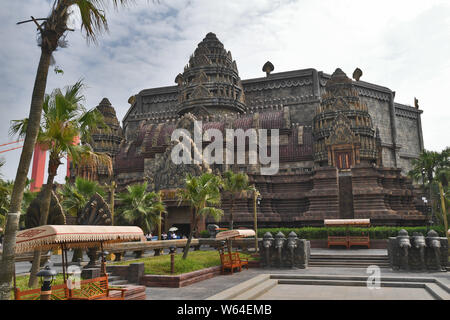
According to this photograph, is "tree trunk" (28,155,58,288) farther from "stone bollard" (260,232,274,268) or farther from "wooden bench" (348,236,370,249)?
"wooden bench" (348,236,370,249)

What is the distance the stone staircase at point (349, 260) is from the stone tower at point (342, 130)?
67.6ft

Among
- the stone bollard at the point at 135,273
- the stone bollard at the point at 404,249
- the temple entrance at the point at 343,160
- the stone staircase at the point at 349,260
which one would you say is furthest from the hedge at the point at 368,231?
the stone bollard at the point at 135,273

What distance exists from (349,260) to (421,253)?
14.4 feet

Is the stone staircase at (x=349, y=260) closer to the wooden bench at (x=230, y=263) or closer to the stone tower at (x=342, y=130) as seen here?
the wooden bench at (x=230, y=263)

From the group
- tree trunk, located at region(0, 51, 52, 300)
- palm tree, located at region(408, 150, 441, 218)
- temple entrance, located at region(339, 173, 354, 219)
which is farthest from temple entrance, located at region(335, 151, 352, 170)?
tree trunk, located at region(0, 51, 52, 300)

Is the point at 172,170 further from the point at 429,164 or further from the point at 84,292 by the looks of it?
the point at 84,292

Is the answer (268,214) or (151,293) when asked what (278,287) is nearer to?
(151,293)

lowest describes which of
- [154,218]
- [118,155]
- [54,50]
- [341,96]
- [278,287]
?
[278,287]

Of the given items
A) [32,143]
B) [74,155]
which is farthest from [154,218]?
[32,143]

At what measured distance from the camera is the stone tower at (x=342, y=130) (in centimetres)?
4300

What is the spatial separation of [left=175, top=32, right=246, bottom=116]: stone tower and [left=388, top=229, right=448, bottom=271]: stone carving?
41.9 metres

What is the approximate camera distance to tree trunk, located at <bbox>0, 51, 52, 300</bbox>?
8.70m

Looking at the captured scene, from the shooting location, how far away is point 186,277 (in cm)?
1583

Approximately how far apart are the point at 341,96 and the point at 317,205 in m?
17.0
